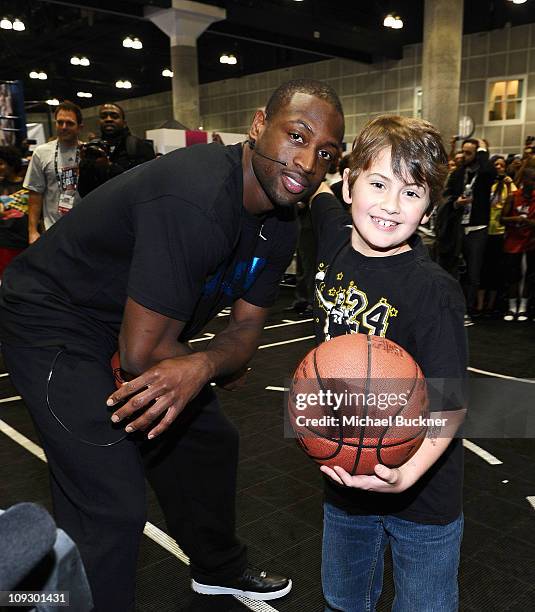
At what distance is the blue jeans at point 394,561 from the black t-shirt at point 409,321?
0.16ft

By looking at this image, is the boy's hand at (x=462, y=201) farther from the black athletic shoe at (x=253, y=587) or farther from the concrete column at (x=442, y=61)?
the black athletic shoe at (x=253, y=587)

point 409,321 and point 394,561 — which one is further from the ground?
point 409,321

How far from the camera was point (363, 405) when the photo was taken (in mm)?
1414

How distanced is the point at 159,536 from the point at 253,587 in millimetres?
690

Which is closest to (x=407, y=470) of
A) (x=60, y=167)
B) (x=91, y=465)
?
(x=91, y=465)

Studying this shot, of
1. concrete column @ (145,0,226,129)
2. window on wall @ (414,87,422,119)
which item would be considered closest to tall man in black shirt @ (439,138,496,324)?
concrete column @ (145,0,226,129)

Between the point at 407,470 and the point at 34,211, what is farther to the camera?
the point at 34,211

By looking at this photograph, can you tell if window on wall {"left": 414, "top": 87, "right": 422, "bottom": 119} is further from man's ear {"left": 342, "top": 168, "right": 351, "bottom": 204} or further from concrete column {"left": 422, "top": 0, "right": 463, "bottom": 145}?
man's ear {"left": 342, "top": 168, "right": 351, "bottom": 204}

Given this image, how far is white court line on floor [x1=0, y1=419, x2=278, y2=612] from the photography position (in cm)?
248

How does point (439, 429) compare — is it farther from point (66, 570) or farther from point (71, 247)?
point (71, 247)

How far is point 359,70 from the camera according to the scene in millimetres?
20500

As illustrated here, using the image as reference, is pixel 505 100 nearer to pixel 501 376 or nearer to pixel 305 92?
pixel 501 376

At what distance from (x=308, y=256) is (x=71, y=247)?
6.29m

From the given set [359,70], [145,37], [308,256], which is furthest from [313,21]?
[308,256]
